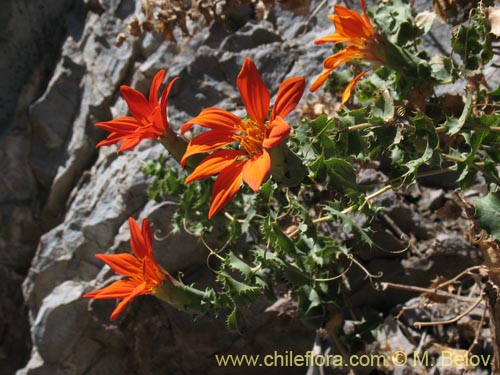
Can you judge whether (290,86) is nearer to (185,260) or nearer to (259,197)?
(259,197)

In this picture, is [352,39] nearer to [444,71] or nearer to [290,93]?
[444,71]

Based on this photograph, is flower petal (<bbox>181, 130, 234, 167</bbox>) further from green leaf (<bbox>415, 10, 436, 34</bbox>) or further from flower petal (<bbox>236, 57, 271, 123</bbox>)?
green leaf (<bbox>415, 10, 436, 34</bbox>)

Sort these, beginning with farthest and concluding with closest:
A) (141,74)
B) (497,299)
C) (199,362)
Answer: (141,74) < (199,362) < (497,299)

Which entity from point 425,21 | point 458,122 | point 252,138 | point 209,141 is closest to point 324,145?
point 252,138

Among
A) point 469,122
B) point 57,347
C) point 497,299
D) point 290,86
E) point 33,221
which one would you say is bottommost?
point 57,347

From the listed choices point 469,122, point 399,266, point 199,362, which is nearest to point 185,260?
point 199,362

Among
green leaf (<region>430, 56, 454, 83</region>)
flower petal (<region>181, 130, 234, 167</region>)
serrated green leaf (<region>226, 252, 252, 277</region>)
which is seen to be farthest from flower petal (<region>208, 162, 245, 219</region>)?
green leaf (<region>430, 56, 454, 83</region>)

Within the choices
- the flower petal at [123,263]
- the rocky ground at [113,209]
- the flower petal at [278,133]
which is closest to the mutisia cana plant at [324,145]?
the flower petal at [278,133]

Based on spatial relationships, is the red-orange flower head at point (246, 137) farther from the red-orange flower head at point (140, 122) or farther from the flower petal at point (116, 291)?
the flower petal at point (116, 291)
